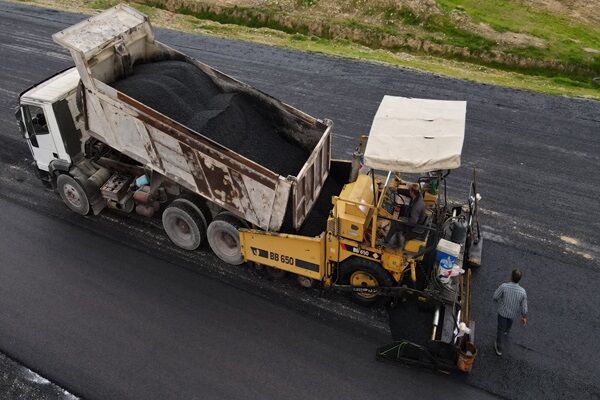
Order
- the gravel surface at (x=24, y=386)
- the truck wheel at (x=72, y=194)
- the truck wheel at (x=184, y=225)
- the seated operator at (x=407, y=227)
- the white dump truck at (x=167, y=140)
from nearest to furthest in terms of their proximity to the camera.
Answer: the gravel surface at (x=24, y=386), the seated operator at (x=407, y=227), the white dump truck at (x=167, y=140), the truck wheel at (x=184, y=225), the truck wheel at (x=72, y=194)

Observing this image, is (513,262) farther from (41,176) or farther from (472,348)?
(41,176)

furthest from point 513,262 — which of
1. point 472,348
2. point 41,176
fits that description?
point 41,176

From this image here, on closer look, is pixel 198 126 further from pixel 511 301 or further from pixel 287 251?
pixel 511 301

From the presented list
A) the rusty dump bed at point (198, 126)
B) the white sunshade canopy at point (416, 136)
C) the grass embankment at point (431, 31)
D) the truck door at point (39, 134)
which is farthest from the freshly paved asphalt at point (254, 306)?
the grass embankment at point (431, 31)

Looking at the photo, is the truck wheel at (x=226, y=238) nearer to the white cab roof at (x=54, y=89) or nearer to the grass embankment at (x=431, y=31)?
the white cab roof at (x=54, y=89)

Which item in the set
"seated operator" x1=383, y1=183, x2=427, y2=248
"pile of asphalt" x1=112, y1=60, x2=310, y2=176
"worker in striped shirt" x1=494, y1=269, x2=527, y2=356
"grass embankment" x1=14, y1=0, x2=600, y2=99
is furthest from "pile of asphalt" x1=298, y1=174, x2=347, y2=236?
"grass embankment" x1=14, y1=0, x2=600, y2=99

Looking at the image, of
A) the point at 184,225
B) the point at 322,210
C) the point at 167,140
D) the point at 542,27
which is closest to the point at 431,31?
the point at 542,27
